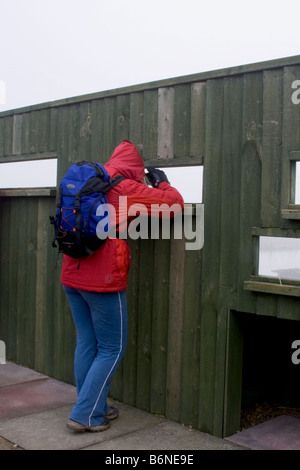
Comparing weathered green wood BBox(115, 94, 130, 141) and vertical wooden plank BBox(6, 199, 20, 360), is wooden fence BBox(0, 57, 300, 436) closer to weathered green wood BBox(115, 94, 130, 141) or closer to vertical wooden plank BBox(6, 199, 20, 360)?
weathered green wood BBox(115, 94, 130, 141)

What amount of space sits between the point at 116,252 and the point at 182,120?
1150 millimetres

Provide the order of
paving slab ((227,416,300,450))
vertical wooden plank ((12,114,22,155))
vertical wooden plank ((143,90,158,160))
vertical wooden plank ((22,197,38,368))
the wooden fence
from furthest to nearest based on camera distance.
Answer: vertical wooden plank ((12,114,22,155)) → vertical wooden plank ((22,197,38,368)) → vertical wooden plank ((143,90,158,160)) → paving slab ((227,416,300,450)) → the wooden fence

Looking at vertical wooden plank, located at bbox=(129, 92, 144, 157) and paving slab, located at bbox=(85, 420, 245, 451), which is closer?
paving slab, located at bbox=(85, 420, 245, 451)

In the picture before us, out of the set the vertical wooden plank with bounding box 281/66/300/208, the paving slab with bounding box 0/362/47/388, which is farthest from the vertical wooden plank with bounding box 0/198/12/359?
the vertical wooden plank with bounding box 281/66/300/208

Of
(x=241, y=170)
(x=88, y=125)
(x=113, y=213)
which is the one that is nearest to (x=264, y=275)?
(x=241, y=170)

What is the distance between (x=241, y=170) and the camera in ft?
13.1

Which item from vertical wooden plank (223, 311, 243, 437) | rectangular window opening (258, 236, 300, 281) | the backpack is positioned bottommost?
vertical wooden plank (223, 311, 243, 437)

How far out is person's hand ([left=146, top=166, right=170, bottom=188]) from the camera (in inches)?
168

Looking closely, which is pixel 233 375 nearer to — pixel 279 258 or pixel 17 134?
pixel 279 258

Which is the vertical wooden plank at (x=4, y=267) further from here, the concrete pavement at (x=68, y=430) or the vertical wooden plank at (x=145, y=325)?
the vertical wooden plank at (x=145, y=325)

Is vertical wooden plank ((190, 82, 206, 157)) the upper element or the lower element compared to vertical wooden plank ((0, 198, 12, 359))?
upper

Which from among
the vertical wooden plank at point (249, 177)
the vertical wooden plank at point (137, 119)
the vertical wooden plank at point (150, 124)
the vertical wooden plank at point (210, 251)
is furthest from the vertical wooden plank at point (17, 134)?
the vertical wooden plank at point (249, 177)

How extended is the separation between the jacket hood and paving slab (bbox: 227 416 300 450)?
1.96m
